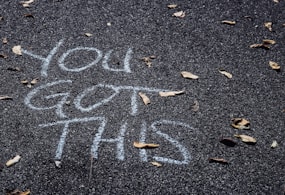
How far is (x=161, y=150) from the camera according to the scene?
3309 mm

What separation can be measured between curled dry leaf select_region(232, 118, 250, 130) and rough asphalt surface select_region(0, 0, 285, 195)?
0.17ft

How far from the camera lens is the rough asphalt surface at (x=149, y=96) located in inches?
123

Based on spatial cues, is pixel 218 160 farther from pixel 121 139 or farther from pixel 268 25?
pixel 268 25

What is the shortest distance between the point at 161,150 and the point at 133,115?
47 cm

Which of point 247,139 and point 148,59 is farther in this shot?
point 148,59

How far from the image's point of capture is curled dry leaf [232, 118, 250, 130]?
3.52 metres

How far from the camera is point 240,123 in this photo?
3.56m

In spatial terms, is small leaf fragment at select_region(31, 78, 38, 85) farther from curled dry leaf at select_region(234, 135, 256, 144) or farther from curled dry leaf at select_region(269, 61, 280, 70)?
curled dry leaf at select_region(269, 61, 280, 70)

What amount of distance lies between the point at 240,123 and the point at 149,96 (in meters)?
0.85

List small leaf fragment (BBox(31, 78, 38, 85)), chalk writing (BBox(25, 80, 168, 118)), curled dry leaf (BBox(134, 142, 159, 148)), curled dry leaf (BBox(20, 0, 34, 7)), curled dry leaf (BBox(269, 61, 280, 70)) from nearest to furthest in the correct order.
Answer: curled dry leaf (BBox(134, 142, 159, 148))
chalk writing (BBox(25, 80, 168, 118))
small leaf fragment (BBox(31, 78, 38, 85))
curled dry leaf (BBox(269, 61, 280, 70))
curled dry leaf (BBox(20, 0, 34, 7))

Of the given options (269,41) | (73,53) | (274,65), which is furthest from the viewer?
(269,41)

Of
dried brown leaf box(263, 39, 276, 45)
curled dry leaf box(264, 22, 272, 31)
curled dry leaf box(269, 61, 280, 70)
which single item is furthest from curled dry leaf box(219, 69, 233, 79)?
curled dry leaf box(264, 22, 272, 31)

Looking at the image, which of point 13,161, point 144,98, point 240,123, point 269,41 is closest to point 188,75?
point 144,98

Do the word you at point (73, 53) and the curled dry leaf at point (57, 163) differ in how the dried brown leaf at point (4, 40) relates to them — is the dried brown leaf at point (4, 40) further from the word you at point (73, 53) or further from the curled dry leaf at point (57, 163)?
the curled dry leaf at point (57, 163)
